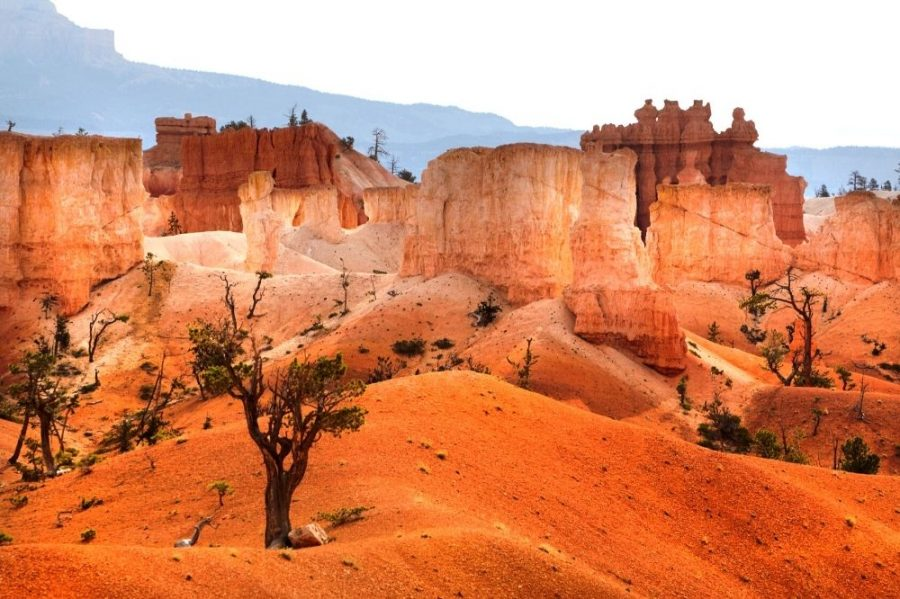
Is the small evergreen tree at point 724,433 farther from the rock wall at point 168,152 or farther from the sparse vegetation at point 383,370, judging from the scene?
the rock wall at point 168,152

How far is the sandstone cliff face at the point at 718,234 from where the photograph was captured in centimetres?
4644

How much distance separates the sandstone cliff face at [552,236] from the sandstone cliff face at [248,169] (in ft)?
135

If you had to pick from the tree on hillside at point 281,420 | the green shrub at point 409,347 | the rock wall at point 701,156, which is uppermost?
the rock wall at point 701,156

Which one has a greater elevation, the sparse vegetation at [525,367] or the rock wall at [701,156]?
the rock wall at [701,156]

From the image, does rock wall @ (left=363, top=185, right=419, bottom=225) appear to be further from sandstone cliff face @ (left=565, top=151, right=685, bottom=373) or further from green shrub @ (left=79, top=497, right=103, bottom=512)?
green shrub @ (left=79, top=497, right=103, bottom=512)

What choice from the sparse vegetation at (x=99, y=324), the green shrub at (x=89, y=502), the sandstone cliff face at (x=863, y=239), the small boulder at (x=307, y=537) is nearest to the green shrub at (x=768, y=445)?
the small boulder at (x=307, y=537)

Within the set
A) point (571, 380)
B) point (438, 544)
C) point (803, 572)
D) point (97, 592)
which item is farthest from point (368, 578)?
point (571, 380)

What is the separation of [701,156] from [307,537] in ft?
197

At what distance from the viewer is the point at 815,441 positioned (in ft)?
86.4

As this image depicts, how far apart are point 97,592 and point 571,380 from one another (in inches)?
718

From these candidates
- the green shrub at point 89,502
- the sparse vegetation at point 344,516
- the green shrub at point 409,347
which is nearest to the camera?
the sparse vegetation at point 344,516

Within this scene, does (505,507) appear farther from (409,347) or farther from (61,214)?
(61,214)

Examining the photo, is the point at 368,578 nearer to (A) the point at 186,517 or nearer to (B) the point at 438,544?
(B) the point at 438,544

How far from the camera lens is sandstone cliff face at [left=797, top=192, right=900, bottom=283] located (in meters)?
43.7
